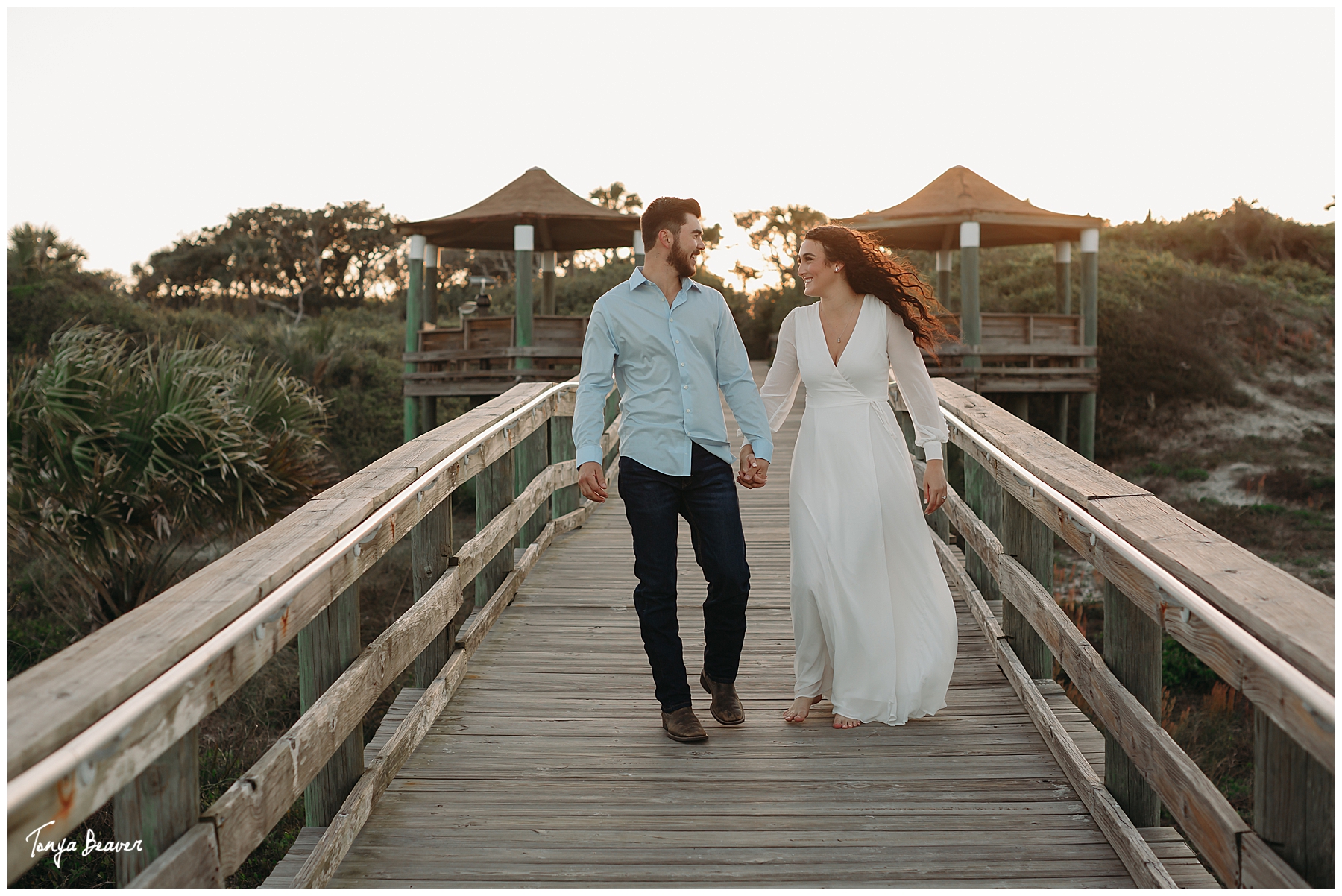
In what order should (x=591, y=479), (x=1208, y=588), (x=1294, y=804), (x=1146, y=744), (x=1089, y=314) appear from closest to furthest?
1. (x=1294, y=804)
2. (x=1208, y=588)
3. (x=1146, y=744)
4. (x=591, y=479)
5. (x=1089, y=314)

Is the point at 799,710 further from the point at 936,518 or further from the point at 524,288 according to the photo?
the point at 524,288

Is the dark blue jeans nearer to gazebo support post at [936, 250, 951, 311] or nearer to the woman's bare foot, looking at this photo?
the woman's bare foot

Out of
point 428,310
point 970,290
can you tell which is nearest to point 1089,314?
point 970,290

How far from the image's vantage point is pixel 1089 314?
53.5 ft

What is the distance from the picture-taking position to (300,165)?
132ft

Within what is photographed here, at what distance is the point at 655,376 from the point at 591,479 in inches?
16.1

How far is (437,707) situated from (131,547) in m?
5.55

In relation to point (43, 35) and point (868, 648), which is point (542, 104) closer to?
point (43, 35)

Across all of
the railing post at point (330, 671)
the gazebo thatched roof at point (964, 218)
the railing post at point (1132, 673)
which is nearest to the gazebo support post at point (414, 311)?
the gazebo thatched roof at point (964, 218)

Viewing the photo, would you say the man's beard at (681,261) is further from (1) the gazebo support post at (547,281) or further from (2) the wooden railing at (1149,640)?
(1) the gazebo support post at (547,281)

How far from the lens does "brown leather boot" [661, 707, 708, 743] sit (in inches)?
133

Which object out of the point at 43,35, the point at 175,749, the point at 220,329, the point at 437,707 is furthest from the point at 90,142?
the point at 175,749

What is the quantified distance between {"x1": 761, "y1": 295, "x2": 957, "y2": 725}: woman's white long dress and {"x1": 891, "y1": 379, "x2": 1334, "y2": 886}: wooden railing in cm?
36

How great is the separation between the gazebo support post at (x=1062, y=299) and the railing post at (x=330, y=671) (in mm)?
15579
